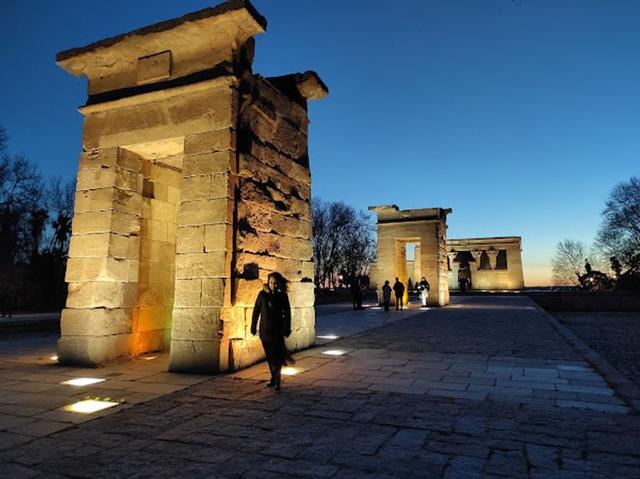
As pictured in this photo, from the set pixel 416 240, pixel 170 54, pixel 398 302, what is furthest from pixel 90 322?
pixel 416 240

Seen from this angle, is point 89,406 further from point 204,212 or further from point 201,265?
point 204,212

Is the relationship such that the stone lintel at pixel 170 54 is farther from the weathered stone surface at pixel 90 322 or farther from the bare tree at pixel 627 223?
the bare tree at pixel 627 223

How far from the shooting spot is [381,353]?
7586mm

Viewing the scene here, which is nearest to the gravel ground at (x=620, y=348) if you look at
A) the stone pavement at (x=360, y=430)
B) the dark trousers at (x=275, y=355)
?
the stone pavement at (x=360, y=430)

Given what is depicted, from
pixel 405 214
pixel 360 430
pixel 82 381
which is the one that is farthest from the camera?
pixel 405 214

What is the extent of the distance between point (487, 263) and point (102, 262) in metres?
41.7

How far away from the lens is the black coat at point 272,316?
205 inches

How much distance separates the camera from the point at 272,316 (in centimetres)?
527

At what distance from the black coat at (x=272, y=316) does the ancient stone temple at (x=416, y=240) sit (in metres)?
16.7

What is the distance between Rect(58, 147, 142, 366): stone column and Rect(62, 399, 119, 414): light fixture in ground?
2234 millimetres

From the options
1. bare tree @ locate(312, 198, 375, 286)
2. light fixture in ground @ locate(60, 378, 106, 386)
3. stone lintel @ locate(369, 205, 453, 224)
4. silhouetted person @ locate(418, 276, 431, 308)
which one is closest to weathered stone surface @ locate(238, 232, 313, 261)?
light fixture in ground @ locate(60, 378, 106, 386)

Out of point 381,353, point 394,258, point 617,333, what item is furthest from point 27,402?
point 394,258

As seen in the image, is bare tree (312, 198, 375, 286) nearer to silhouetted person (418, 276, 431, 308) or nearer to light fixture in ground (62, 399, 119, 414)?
silhouetted person (418, 276, 431, 308)

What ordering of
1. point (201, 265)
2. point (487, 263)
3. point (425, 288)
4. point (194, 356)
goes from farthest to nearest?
point (487, 263) → point (425, 288) → point (201, 265) → point (194, 356)
